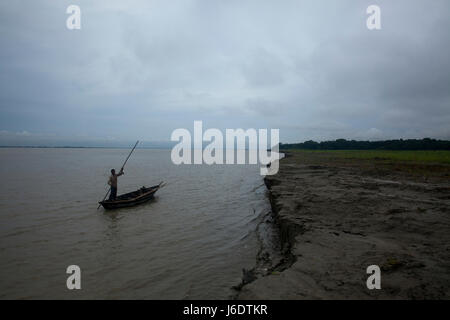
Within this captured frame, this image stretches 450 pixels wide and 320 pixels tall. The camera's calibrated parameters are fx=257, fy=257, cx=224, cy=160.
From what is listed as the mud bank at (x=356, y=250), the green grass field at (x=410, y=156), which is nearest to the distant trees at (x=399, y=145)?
the green grass field at (x=410, y=156)

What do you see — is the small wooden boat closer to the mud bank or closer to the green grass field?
the mud bank

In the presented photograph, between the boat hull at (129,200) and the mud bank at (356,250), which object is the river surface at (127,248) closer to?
the boat hull at (129,200)

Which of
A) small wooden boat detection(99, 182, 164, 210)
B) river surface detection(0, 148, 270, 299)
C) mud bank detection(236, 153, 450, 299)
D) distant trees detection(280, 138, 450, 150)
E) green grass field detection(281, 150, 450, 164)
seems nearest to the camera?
mud bank detection(236, 153, 450, 299)

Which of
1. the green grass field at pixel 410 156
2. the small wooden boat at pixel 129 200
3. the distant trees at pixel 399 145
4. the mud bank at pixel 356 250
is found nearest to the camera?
the mud bank at pixel 356 250

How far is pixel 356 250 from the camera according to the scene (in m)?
6.63

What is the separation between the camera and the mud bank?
15.8 feet

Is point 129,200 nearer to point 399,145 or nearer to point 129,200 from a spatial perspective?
point 129,200

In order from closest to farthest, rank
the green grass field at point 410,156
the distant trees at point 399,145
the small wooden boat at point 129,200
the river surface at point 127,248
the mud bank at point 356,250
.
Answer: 1. the mud bank at point 356,250
2. the river surface at point 127,248
3. the small wooden boat at point 129,200
4. the green grass field at point 410,156
5. the distant trees at point 399,145

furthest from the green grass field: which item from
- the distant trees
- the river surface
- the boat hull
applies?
the boat hull

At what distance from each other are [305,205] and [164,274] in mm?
6975

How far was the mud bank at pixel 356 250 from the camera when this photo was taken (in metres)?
4.82

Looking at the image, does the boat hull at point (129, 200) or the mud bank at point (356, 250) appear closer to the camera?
the mud bank at point (356, 250)

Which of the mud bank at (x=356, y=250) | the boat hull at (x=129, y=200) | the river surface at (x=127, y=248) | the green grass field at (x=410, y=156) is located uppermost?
the green grass field at (x=410, y=156)
